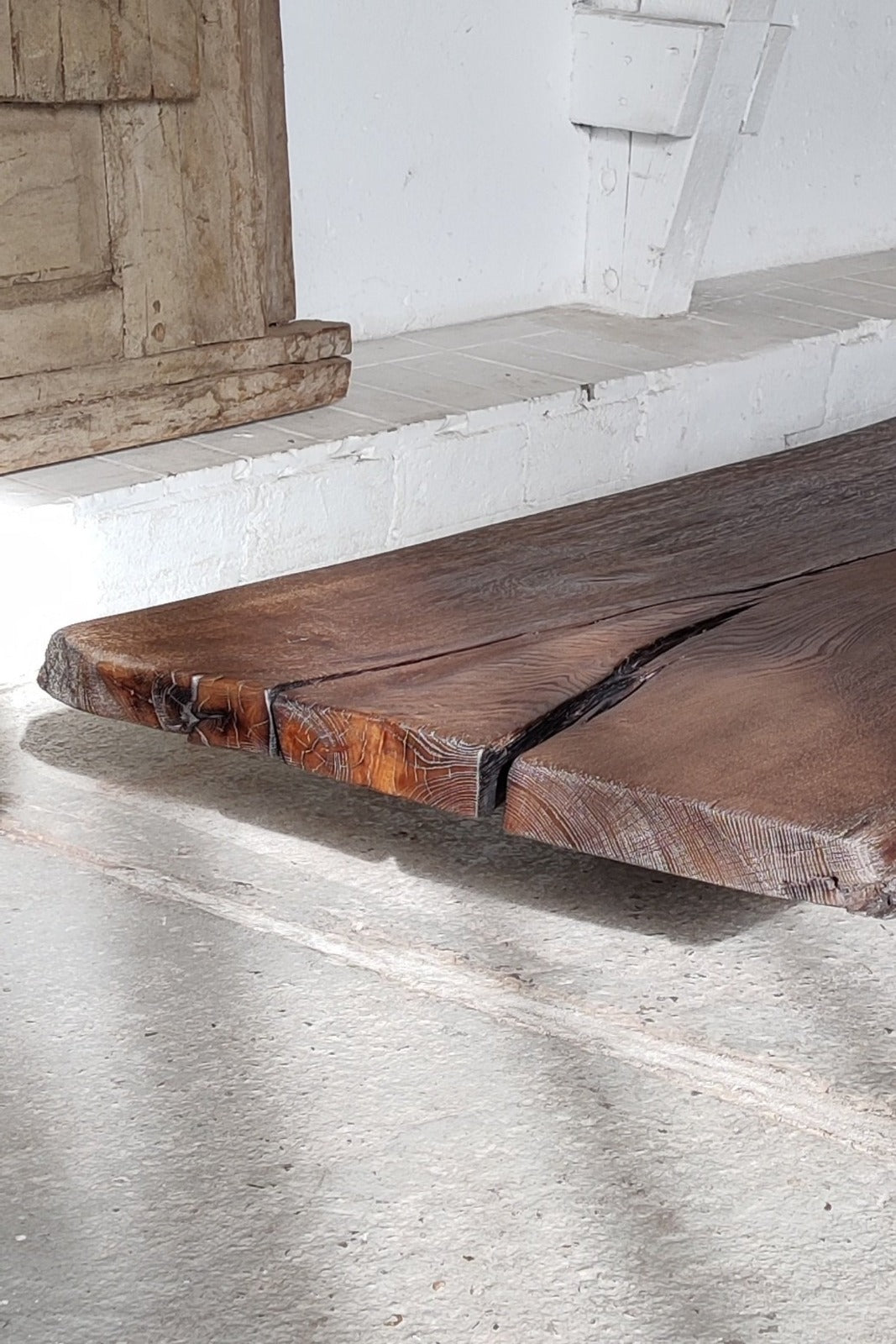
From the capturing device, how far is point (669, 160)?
13.5 feet

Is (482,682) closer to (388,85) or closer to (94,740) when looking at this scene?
(94,740)

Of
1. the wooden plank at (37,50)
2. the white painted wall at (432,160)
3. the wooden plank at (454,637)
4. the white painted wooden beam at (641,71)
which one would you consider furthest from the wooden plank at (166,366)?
the white painted wooden beam at (641,71)

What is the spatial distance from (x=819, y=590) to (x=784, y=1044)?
711 mm

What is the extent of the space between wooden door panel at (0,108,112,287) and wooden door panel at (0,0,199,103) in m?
0.04

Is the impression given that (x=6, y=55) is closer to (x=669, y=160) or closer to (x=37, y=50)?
(x=37, y=50)

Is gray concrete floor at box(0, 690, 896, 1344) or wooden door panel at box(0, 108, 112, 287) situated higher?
wooden door panel at box(0, 108, 112, 287)

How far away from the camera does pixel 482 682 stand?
1932 mm

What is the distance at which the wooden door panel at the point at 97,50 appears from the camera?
2.69m

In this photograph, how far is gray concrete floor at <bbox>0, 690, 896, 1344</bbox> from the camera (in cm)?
141

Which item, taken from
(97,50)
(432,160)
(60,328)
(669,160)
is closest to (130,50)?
(97,50)

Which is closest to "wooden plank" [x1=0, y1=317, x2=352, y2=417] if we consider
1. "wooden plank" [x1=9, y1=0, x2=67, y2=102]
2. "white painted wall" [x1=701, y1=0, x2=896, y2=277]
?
"wooden plank" [x1=9, y1=0, x2=67, y2=102]

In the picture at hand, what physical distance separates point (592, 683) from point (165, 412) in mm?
1317

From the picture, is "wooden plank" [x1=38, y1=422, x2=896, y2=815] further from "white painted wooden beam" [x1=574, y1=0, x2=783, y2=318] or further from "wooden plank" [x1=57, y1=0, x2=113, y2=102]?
"white painted wooden beam" [x1=574, y1=0, x2=783, y2=318]

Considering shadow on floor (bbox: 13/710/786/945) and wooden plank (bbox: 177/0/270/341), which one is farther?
wooden plank (bbox: 177/0/270/341)
